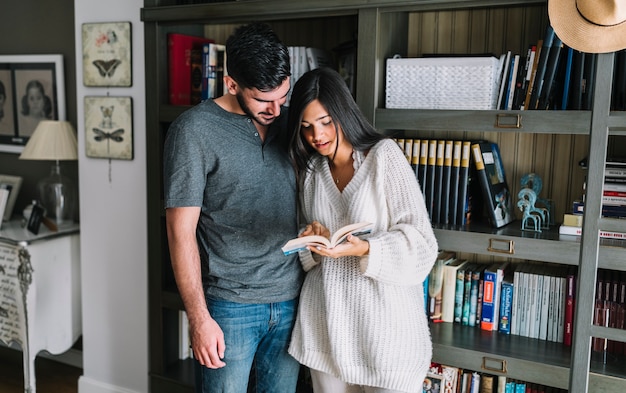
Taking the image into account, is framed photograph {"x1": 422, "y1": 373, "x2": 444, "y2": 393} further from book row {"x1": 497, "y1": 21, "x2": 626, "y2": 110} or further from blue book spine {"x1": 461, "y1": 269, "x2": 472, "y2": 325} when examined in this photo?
book row {"x1": 497, "y1": 21, "x2": 626, "y2": 110}

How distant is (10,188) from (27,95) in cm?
51

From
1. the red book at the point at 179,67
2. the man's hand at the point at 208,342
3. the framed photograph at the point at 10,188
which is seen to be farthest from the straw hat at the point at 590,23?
the framed photograph at the point at 10,188

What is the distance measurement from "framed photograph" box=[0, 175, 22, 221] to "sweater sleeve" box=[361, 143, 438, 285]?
2.40 m

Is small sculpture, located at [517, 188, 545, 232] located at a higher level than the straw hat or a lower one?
lower

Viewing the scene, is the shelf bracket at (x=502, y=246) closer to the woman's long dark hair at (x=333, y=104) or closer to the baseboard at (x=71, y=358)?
the woman's long dark hair at (x=333, y=104)

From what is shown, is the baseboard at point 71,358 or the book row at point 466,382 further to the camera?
the baseboard at point 71,358

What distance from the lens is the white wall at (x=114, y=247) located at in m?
2.69

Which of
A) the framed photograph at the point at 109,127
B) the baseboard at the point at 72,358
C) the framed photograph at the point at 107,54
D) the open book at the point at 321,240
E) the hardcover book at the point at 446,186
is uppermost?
the framed photograph at the point at 107,54

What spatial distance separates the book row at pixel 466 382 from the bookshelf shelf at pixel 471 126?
3.9 inches

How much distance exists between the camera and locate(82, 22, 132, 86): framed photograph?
2.64m

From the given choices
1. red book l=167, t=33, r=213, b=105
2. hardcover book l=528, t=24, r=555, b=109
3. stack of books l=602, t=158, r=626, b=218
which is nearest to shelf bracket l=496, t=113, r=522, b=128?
hardcover book l=528, t=24, r=555, b=109

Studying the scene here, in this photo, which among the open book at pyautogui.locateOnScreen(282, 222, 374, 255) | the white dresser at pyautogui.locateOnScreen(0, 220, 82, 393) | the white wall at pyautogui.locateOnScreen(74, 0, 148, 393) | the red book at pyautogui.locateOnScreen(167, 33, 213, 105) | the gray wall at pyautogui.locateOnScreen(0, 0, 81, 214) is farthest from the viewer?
the gray wall at pyautogui.locateOnScreen(0, 0, 81, 214)

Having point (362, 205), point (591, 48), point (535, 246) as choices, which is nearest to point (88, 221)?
point (362, 205)

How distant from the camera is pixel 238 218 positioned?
6.13 ft
